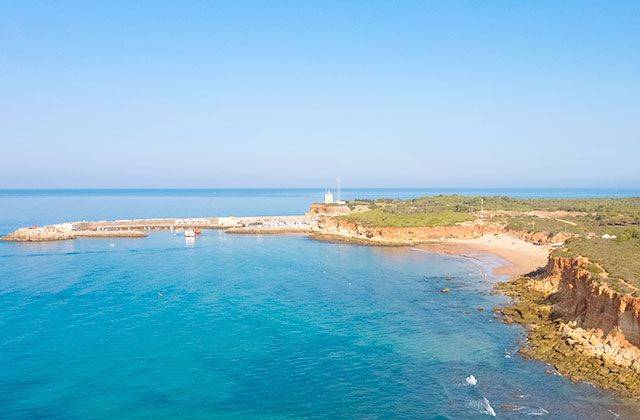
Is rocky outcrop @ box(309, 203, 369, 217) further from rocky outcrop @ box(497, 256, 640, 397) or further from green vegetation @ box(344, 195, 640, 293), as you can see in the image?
rocky outcrop @ box(497, 256, 640, 397)

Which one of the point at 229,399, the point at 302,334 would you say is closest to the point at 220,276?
the point at 302,334

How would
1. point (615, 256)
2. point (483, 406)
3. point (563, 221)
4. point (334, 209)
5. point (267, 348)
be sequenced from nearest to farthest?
1. point (483, 406)
2. point (267, 348)
3. point (615, 256)
4. point (563, 221)
5. point (334, 209)

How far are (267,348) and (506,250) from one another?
53354 mm

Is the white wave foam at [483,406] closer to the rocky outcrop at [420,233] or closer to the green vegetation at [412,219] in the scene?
the rocky outcrop at [420,233]

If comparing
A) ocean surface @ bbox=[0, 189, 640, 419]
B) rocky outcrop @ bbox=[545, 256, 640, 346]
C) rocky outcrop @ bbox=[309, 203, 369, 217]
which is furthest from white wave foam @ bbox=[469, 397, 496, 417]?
rocky outcrop @ bbox=[309, 203, 369, 217]

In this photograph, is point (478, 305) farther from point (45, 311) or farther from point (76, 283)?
point (76, 283)

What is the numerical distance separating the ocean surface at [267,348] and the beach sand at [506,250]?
530 centimetres

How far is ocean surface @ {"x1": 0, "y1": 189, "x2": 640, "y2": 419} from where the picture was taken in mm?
26781

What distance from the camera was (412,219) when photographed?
98.4 metres

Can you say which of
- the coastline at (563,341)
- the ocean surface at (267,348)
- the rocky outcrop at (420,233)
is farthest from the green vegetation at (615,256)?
the rocky outcrop at (420,233)

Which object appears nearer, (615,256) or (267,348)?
(267,348)

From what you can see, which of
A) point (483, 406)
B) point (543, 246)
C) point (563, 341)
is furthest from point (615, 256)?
point (543, 246)

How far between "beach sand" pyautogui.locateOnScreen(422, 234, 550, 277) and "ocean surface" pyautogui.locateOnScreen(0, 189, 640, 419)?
530cm

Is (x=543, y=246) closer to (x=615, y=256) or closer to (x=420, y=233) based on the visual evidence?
(x=420, y=233)
